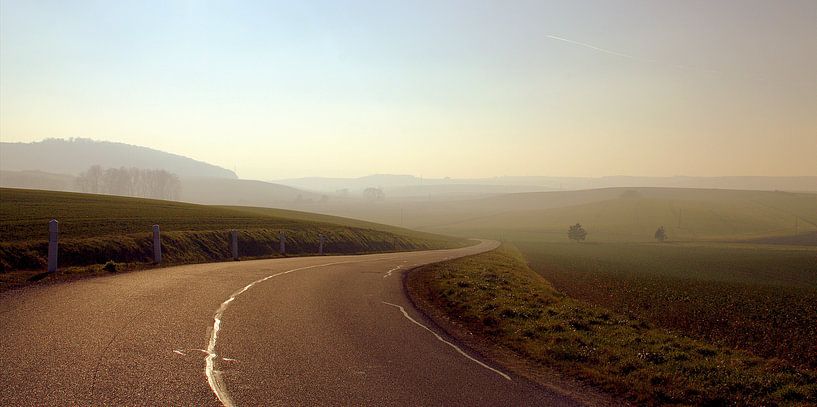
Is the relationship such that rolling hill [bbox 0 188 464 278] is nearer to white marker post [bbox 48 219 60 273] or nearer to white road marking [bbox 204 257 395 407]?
white marker post [bbox 48 219 60 273]

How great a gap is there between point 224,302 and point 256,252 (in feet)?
72.9

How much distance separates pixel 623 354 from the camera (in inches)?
435

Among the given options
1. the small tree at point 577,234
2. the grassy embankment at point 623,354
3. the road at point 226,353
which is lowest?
the small tree at point 577,234

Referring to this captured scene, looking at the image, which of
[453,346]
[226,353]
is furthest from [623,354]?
[226,353]

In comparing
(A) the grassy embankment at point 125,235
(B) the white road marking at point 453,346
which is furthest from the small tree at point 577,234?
(B) the white road marking at point 453,346

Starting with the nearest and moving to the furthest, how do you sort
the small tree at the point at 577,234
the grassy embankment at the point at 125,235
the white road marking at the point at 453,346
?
the white road marking at the point at 453,346, the grassy embankment at the point at 125,235, the small tree at the point at 577,234

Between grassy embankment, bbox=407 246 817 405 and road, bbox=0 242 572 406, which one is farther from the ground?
road, bbox=0 242 572 406

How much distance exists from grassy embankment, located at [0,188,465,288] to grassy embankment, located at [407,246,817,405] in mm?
13974

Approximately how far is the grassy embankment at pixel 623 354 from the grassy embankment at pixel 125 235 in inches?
550

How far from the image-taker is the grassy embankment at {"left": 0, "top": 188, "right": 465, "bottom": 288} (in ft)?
68.6

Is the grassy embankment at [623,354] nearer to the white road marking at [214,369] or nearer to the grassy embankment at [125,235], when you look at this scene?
the white road marking at [214,369]

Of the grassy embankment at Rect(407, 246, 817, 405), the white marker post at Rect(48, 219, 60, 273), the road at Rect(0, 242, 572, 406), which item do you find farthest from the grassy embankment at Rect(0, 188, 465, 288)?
the grassy embankment at Rect(407, 246, 817, 405)

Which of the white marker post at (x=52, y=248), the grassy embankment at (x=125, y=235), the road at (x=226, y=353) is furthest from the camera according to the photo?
Answer: the grassy embankment at (x=125, y=235)

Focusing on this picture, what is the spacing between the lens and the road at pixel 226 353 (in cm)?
672
